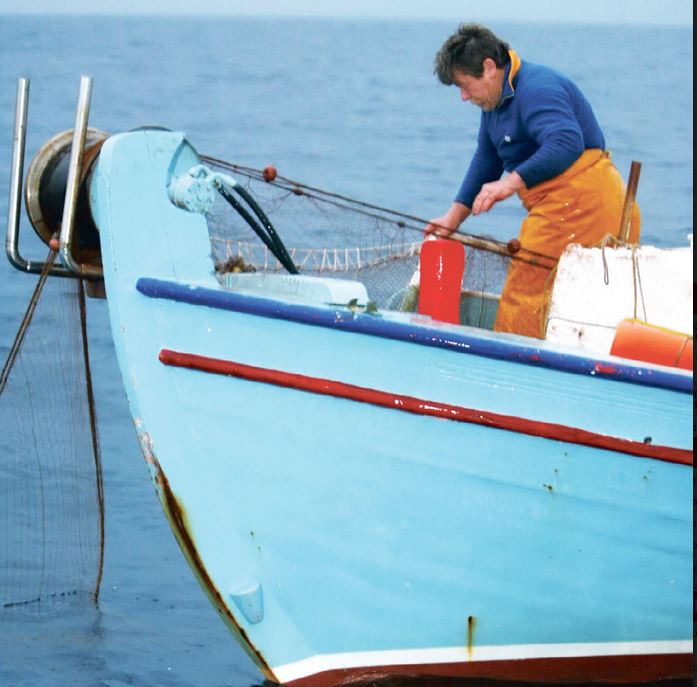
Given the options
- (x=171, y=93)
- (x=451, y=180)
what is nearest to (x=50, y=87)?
(x=171, y=93)

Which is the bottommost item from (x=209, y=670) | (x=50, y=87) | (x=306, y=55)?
(x=209, y=670)

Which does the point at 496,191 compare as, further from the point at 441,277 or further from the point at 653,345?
the point at 653,345

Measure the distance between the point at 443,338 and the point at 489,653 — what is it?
4.32 feet

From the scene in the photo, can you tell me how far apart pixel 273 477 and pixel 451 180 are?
15781 mm

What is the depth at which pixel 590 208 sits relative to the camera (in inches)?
231

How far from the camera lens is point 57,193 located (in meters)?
5.22

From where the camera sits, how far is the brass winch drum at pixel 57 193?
5203mm

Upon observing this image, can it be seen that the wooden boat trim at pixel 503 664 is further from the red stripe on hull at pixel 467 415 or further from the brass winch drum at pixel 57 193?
the brass winch drum at pixel 57 193

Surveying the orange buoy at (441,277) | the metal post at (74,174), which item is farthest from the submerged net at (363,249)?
the metal post at (74,174)

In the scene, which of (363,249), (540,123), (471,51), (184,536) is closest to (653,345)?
(540,123)

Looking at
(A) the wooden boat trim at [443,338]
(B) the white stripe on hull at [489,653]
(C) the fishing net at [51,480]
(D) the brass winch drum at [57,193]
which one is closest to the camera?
(A) the wooden boat trim at [443,338]

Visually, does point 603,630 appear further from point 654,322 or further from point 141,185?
point 141,185

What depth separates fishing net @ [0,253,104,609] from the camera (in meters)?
6.33

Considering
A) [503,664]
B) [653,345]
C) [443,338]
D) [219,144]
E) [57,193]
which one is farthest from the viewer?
[219,144]
